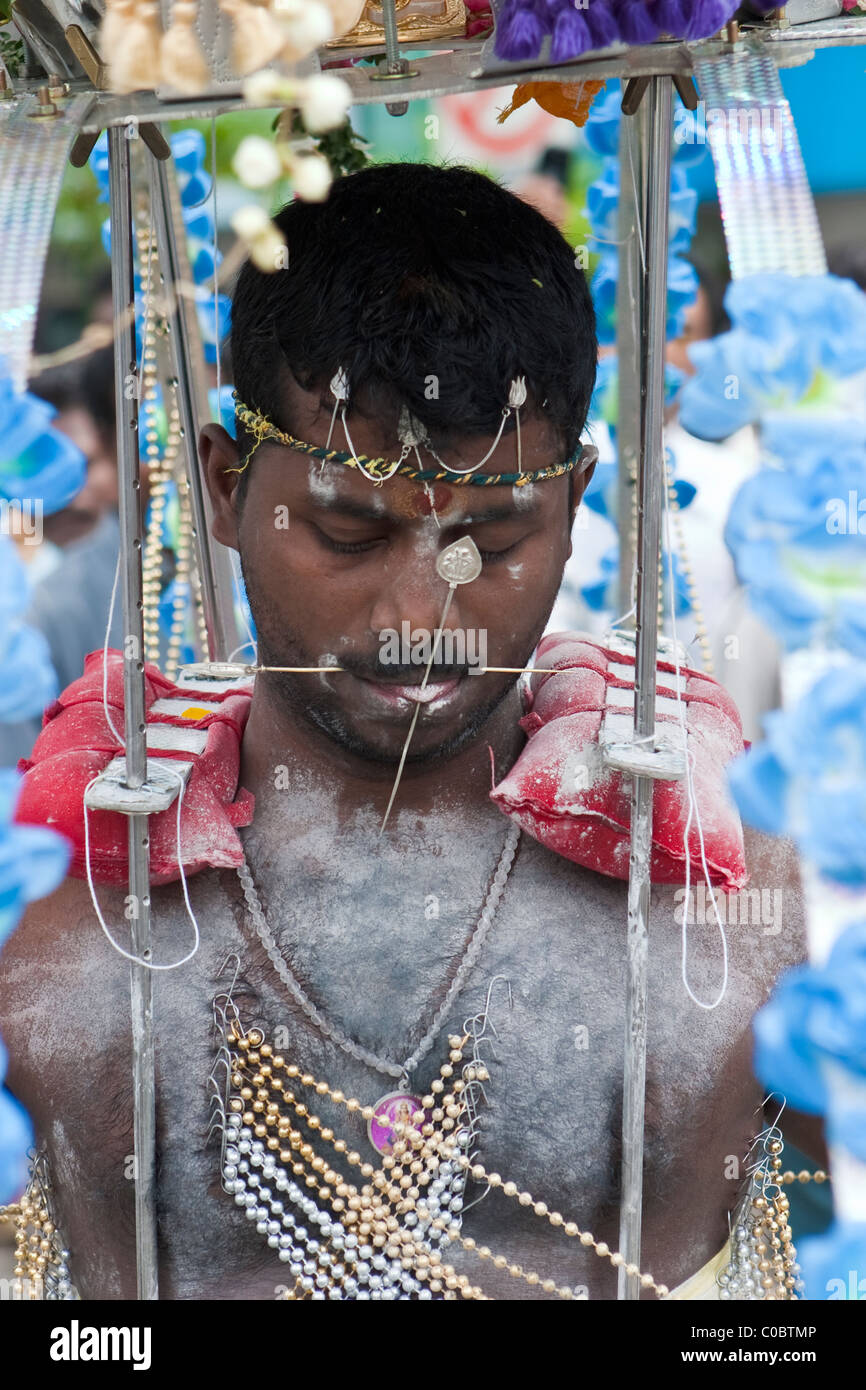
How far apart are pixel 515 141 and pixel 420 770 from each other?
9.31 feet

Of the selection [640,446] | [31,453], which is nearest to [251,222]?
[31,453]

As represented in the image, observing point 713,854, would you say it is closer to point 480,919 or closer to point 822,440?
point 480,919

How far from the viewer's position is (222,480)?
74.0 inches

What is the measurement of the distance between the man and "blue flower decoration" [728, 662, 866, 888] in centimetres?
48

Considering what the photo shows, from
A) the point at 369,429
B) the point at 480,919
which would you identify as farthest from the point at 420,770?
the point at 369,429

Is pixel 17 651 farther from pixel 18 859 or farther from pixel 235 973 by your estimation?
pixel 235 973

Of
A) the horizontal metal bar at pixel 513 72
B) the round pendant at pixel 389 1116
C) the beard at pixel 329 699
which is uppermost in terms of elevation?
the horizontal metal bar at pixel 513 72

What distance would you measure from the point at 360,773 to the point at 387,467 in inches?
15.6

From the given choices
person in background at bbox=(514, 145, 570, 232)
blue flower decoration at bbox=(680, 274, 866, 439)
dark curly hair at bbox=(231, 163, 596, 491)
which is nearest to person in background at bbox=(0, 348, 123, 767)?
person in background at bbox=(514, 145, 570, 232)

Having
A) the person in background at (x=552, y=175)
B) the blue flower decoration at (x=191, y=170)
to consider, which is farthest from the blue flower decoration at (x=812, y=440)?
the person in background at (x=552, y=175)

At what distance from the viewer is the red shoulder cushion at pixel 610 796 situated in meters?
1.74

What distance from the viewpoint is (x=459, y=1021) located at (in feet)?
5.97

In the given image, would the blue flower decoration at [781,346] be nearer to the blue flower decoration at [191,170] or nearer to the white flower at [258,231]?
the white flower at [258,231]

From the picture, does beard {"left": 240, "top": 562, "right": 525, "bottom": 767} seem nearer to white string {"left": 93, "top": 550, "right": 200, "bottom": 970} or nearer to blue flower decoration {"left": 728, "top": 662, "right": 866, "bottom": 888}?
white string {"left": 93, "top": 550, "right": 200, "bottom": 970}
